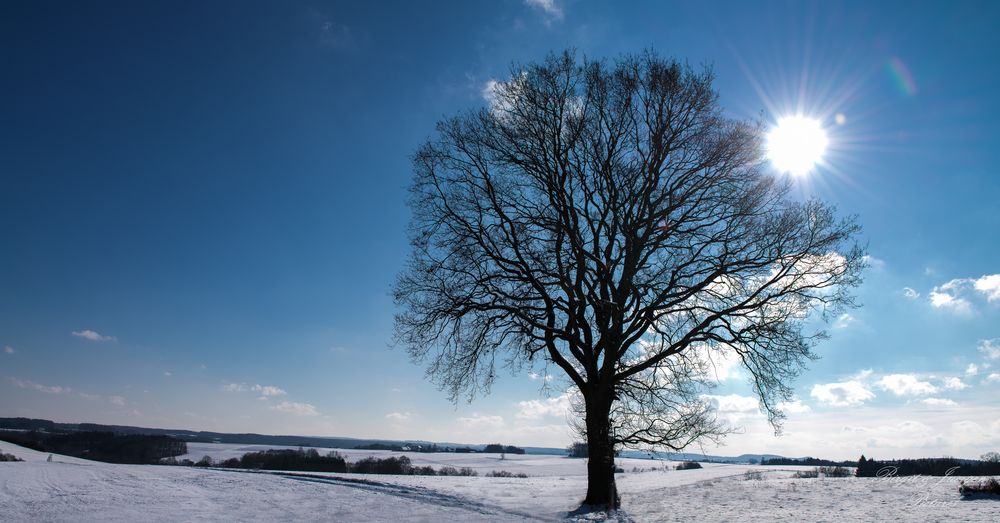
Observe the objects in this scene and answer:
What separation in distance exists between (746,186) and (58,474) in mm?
23382

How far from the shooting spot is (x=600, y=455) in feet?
43.1

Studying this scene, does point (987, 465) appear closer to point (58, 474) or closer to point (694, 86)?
point (694, 86)

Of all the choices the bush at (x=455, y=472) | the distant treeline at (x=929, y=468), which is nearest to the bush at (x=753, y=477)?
the distant treeline at (x=929, y=468)

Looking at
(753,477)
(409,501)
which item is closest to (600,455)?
(409,501)

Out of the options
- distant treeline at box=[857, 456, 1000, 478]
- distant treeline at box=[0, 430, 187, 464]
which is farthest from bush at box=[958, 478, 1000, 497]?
distant treeline at box=[0, 430, 187, 464]

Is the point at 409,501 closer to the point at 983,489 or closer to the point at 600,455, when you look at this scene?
the point at 600,455

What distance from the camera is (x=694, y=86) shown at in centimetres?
1402

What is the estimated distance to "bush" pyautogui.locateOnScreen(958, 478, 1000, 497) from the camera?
1217 centimetres

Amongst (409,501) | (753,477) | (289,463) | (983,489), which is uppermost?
(983,489)

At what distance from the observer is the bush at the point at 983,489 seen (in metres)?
12.2

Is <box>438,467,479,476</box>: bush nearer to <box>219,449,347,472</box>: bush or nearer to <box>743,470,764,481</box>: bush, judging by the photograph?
<box>219,449,347,472</box>: bush

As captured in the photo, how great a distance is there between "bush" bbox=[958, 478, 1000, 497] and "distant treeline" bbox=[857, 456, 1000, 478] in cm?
373

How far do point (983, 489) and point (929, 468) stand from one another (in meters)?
7.74

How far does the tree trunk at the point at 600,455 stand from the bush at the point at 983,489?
855 cm
